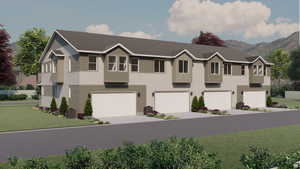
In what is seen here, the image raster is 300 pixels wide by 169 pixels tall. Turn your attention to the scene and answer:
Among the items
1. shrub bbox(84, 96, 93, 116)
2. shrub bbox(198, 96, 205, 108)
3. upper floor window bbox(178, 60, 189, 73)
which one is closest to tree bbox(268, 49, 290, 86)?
shrub bbox(198, 96, 205, 108)

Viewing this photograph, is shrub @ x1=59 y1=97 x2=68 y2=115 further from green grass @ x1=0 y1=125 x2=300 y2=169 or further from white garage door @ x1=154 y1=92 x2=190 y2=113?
green grass @ x1=0 y1=125 x2=300 y2=169

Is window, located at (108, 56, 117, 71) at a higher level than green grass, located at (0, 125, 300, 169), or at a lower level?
Result: higher

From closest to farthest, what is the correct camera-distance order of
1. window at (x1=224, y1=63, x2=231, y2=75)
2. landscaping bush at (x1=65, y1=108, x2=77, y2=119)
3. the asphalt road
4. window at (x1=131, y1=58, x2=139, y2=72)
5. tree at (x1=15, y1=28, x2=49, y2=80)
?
the asphalt road, landscaping bush at (x1=65, y1=108, x2=77, y2=119), window at (x1=131, y1=58, x2=139, y2=72), window at (x1=224, y1=63, x2=231, y2=75), tree at (x1=15, y1=28, x2=49, y2=80)

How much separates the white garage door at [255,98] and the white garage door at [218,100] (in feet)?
11.2

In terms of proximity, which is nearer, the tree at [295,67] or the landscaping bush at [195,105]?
the landscaping bush at [195,105]

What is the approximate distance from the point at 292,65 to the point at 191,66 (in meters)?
48.1

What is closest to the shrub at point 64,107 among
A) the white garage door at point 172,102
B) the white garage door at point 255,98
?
the white garage door at point 172,102

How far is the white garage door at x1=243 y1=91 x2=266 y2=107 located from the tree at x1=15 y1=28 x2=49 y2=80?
42.5 m

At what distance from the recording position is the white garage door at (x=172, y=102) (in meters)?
27.6

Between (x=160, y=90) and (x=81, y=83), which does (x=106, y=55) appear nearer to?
(x=81, y=83)

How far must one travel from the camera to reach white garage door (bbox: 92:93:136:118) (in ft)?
78.1

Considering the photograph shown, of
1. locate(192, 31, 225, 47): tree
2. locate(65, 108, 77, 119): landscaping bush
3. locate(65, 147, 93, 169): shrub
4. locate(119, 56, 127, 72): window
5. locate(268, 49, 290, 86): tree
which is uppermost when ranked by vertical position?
locate(192, 31, 225, 47): tree

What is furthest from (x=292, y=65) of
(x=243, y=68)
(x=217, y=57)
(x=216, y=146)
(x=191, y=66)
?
(x=216, y=146)

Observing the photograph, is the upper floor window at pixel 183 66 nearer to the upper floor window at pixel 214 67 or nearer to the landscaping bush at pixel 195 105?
the landscaping bush at pixel 195 105
